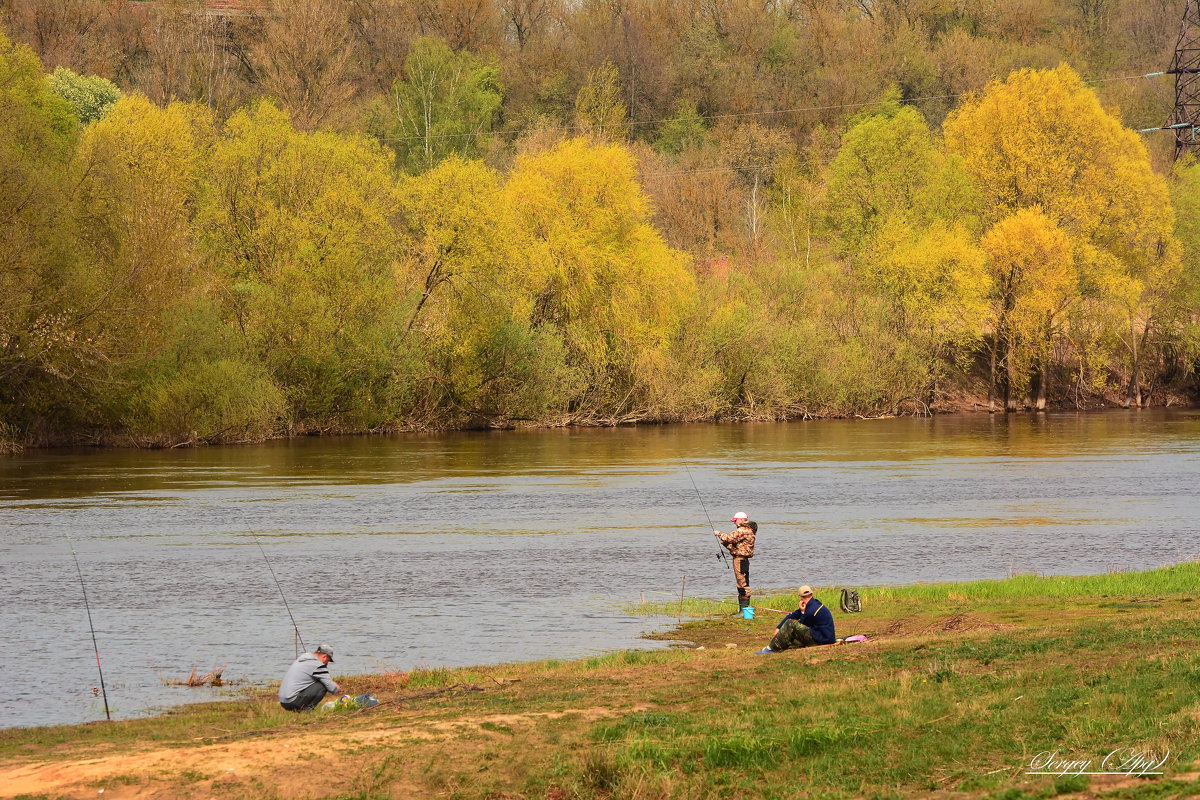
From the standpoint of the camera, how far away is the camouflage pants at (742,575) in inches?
959

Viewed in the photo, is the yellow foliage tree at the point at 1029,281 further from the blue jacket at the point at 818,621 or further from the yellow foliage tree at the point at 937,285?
the blue jacket at the point at 818,621

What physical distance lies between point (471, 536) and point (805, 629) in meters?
17.8

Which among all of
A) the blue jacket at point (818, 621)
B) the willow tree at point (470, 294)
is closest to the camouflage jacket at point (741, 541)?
the blue jacket at point (818, 621)

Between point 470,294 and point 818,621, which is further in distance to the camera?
point 470,294

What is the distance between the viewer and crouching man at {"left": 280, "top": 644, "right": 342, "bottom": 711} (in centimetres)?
1702

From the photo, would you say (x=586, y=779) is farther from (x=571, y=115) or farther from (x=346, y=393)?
(x=571, y=115)

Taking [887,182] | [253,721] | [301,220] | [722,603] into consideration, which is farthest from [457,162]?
[253,721]

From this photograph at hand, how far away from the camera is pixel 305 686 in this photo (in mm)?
17094

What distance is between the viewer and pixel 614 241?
234 ft

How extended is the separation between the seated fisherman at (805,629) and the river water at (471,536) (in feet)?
12.1

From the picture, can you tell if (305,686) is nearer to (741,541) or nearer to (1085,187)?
(741,541)

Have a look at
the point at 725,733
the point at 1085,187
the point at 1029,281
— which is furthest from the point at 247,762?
the point at 1085,187

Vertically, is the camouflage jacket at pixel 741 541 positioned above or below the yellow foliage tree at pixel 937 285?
below

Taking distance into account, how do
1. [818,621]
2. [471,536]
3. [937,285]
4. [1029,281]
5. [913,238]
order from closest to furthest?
[818,621]
[471,536]
[1029,281]
[937,285]
[913,238]
